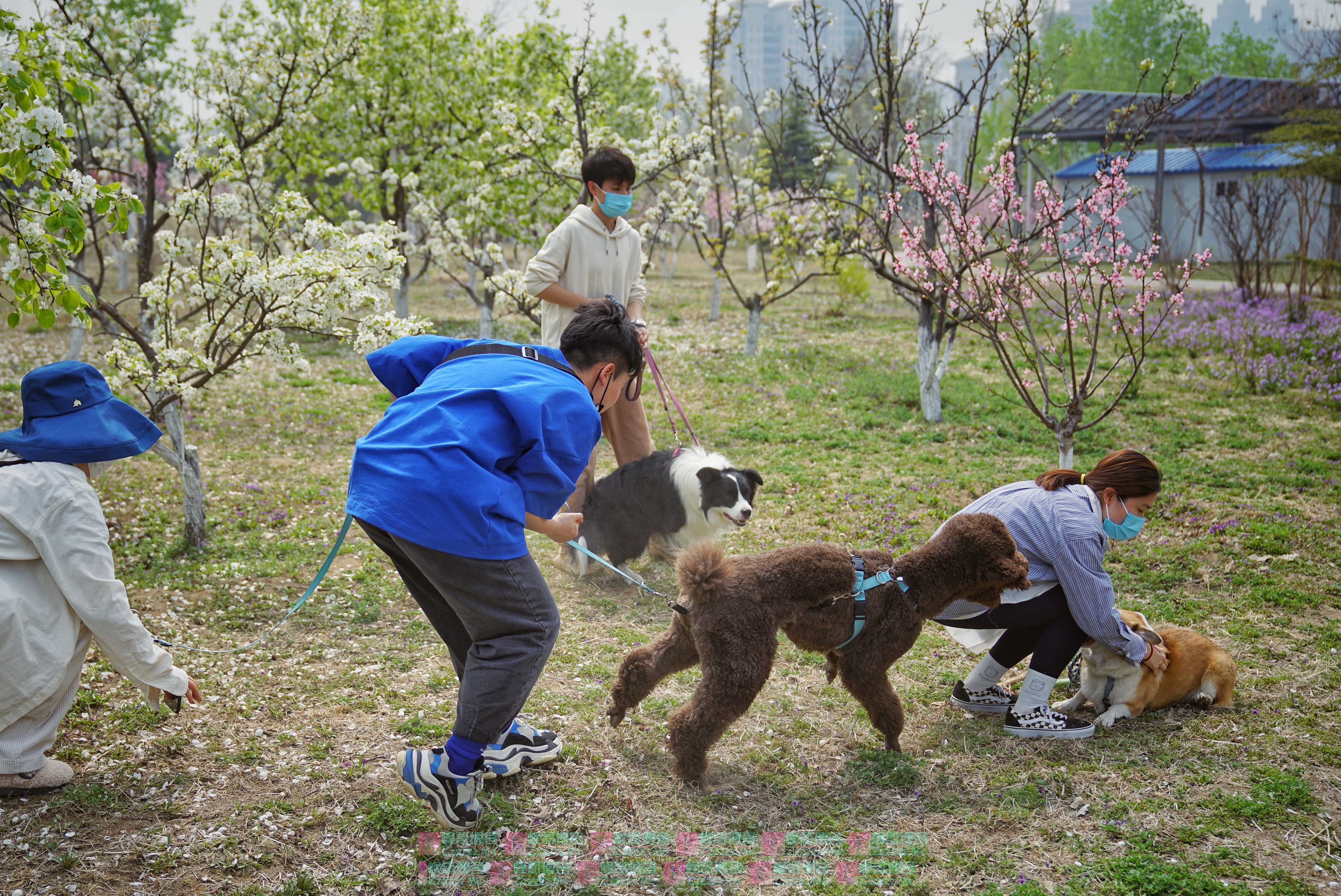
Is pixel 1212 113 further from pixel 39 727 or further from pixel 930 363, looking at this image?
pixel 39 727

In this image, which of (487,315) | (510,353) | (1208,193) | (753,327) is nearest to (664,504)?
(510,353)

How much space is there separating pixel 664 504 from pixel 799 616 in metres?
2.13

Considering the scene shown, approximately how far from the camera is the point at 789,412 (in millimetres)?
8945

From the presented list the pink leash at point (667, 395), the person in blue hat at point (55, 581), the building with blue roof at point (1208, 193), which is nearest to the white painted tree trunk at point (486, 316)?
the pink leash at point (667, 395)

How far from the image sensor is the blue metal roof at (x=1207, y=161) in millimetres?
22469

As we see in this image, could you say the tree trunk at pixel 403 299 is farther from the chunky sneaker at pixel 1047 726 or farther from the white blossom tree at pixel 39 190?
the chunky sneaker at pixel 1047 726

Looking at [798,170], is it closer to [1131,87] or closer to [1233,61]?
Result: [1131,87]

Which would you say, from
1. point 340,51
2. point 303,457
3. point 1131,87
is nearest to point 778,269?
point 340,51

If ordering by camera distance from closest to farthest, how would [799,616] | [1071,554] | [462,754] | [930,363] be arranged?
1. [462,754]
2. [799,616]
3. [1071,554]
4. [930,363]

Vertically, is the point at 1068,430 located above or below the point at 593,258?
below

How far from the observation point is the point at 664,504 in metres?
5.16

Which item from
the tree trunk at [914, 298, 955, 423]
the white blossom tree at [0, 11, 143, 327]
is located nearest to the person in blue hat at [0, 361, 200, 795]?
the white blossom tree at [0, 11, 143, 327]

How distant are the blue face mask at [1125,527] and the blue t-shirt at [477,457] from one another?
231cm

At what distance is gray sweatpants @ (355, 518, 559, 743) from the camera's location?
8.46ft
